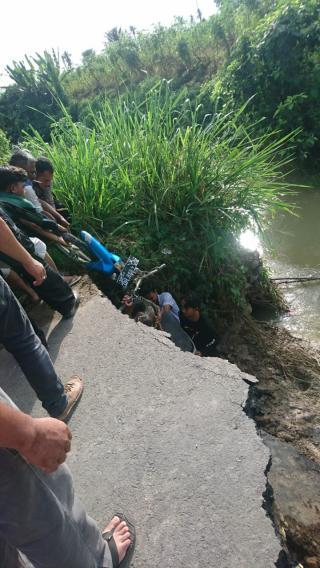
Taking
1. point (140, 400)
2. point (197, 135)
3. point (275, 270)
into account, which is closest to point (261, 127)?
point (275, 270)

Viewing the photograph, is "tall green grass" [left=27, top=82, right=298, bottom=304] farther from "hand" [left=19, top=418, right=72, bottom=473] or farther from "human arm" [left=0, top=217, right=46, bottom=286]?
"hand" [left=19, top=418, right=72, bottom=473]

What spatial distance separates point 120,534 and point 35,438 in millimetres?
762

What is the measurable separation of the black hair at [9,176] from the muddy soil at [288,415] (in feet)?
7.04

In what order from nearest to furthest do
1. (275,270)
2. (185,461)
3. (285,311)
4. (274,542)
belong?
(274,542) < (185,461) < (285,311) < (275,270)

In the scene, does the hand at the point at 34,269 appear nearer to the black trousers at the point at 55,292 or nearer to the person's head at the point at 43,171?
the black trousers at the point at 55,292

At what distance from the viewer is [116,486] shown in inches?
75.3

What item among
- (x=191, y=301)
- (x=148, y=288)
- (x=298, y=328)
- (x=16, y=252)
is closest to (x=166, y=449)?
(x=16, y=252)

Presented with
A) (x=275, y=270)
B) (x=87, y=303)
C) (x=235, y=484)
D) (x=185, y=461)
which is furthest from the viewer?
(x=275, y=270)

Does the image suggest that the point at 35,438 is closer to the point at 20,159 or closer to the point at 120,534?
the point at 120,534

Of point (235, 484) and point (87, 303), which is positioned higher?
point (87, 303)

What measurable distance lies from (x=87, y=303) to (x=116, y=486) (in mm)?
1602

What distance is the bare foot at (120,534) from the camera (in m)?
1.62

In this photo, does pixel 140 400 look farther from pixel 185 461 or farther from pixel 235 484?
pixel 235 484

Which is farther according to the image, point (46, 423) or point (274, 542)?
point (274, 542)
